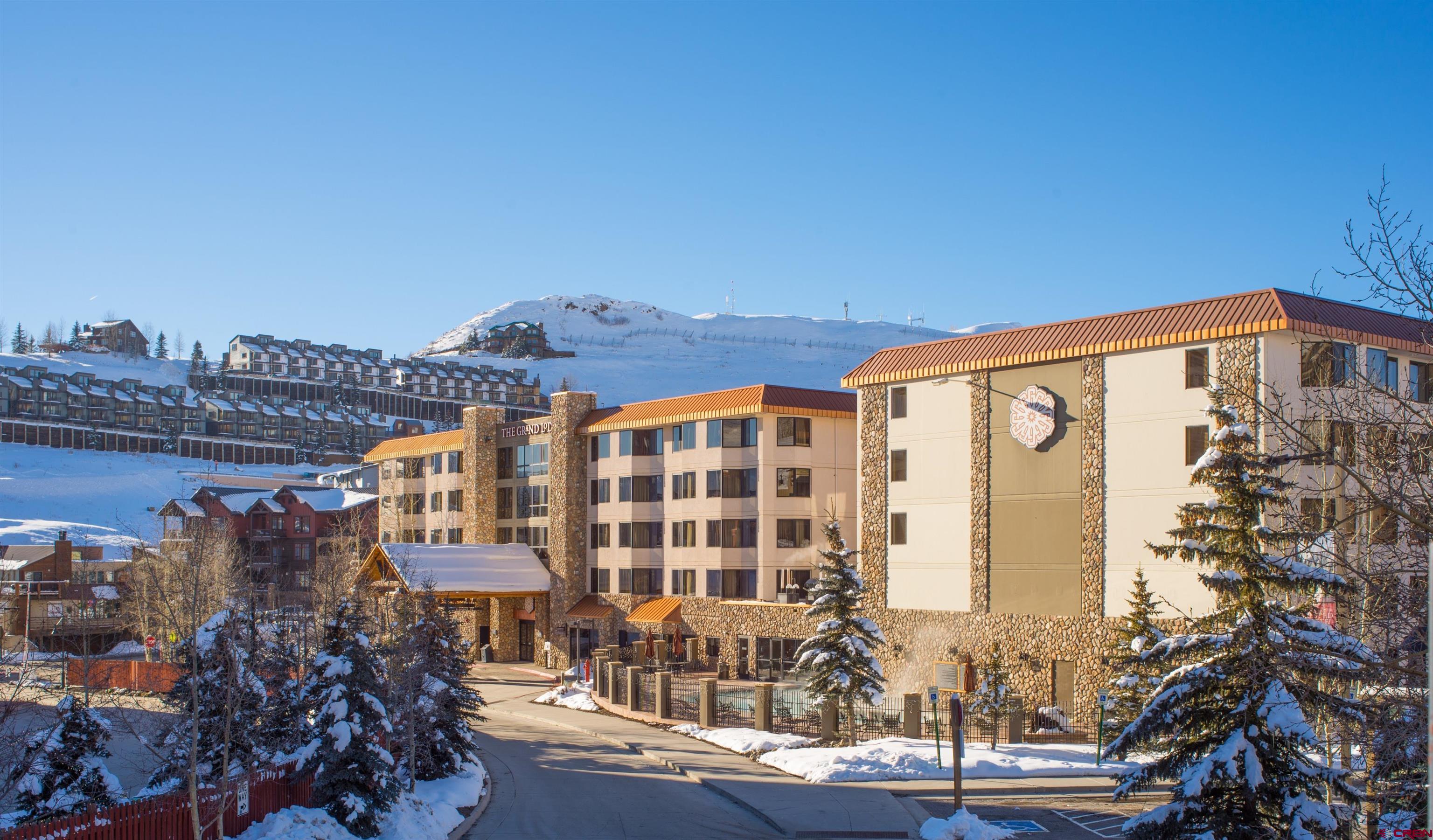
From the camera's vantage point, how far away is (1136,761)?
26922 mm

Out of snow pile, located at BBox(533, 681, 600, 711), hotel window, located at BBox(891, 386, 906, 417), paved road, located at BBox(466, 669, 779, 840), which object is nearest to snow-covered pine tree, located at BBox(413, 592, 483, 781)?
paved road, located at BBox(466, 669, 779, 840)

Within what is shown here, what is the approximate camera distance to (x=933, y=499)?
40594 mm

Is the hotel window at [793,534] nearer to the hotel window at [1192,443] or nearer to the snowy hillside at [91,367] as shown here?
the hotel window at [1192,443]

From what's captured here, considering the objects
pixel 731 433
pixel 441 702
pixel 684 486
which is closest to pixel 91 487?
pixel 684 486

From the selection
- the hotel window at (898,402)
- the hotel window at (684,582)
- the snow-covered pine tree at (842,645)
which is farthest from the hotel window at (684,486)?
the snow-covered pine tree at (842,645)

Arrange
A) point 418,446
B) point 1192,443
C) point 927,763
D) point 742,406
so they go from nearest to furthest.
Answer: point 927,763
point 1192,443
point 742,406
point 418,446

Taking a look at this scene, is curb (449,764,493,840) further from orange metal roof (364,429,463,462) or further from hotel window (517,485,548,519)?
orange metal roof (364,429,463,462)

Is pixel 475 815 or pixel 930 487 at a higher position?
pixel 930 487

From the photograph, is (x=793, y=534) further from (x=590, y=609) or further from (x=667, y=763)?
(x=667, y=763)

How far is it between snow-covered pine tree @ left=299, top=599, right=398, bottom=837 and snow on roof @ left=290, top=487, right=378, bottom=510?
75387mm

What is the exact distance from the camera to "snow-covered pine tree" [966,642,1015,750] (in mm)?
30203

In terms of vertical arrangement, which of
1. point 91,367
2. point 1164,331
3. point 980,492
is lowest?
point 980,492

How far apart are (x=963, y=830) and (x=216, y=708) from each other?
14141 millimetres

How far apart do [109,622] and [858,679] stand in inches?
2122
